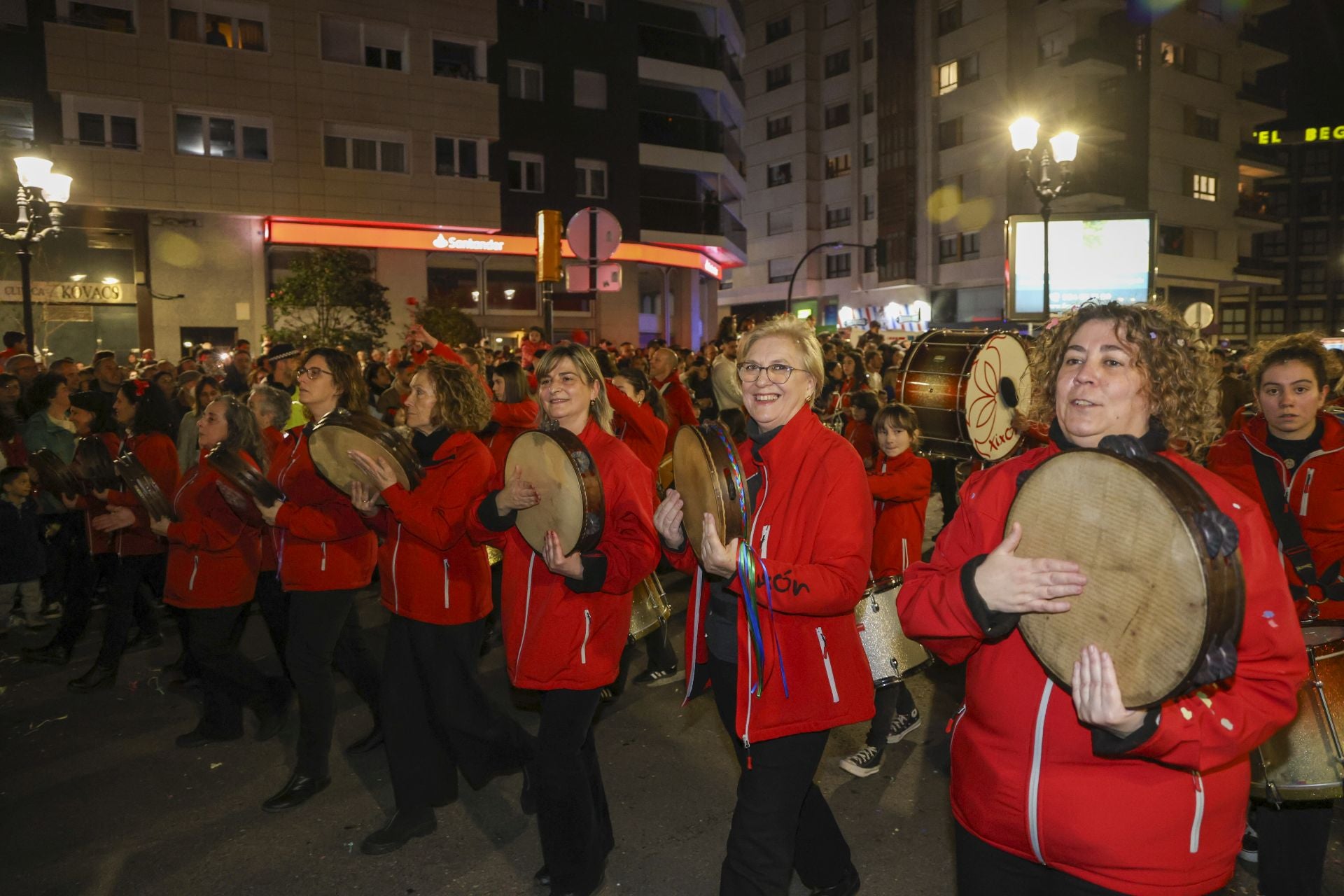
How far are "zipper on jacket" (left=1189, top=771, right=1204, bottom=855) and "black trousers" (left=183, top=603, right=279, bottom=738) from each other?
4.85 meters

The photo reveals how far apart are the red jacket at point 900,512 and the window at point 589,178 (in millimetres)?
30622

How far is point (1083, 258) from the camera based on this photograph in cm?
1661

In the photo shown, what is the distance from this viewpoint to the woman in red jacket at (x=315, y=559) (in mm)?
4578

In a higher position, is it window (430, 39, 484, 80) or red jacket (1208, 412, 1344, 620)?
window (430, 39, 484, 80)

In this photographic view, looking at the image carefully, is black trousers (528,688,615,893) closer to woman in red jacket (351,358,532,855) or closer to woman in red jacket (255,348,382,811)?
woman in red jacket (351,358,532,855)

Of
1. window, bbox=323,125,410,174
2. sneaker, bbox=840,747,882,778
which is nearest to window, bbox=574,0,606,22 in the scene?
window, bbox=323,125,410,174

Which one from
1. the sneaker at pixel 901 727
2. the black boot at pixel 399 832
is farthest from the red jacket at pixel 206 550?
the sneaker at pixel 901 727

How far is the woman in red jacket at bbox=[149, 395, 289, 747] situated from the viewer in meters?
5.15

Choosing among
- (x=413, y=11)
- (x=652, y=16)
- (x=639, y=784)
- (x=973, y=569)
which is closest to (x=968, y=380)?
(x=639, y=784)

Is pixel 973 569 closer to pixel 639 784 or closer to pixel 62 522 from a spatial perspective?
pixel 639 784

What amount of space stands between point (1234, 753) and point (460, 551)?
126 inches

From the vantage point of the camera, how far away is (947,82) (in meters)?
45.4

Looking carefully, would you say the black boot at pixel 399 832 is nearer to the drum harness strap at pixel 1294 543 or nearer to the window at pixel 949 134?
the drum harness strap at pixel 1294 543

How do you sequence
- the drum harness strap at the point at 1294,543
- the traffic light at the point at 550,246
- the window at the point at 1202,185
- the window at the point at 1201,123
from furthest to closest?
the window at the point at 1202,185
the window at the point at 1201,123
the traffic light at the point at 550,246
the drum harness strap at the point at 1294,543
